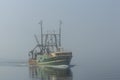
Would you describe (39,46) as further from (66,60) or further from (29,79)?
(29,79)

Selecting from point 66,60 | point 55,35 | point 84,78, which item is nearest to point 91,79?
point 84,78

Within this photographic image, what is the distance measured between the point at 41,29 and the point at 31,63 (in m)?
10.8

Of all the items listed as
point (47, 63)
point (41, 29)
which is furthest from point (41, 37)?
point (47, 63)

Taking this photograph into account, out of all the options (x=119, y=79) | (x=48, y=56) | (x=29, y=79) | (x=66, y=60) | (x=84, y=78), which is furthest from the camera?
(x=48, y=56)

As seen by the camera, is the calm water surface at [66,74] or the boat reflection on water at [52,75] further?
the boat reflection on water at [52,75]

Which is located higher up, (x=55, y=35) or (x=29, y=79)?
(x=55, y=35)

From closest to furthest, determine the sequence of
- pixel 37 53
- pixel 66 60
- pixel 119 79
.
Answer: pixel 119 79
pixel 66 60
pixel 37 53

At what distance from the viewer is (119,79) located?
76.6 metres

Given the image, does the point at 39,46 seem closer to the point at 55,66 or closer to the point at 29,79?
the point at 55,66

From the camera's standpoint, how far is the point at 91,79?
7931cm

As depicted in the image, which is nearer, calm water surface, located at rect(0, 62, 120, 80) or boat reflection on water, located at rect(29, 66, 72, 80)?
calm water surface, located at rect(0, 62, 120, 80)

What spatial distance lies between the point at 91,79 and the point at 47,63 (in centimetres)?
4518

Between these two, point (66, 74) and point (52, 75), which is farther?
point (66, 74)

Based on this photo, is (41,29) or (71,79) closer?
(71,79)
